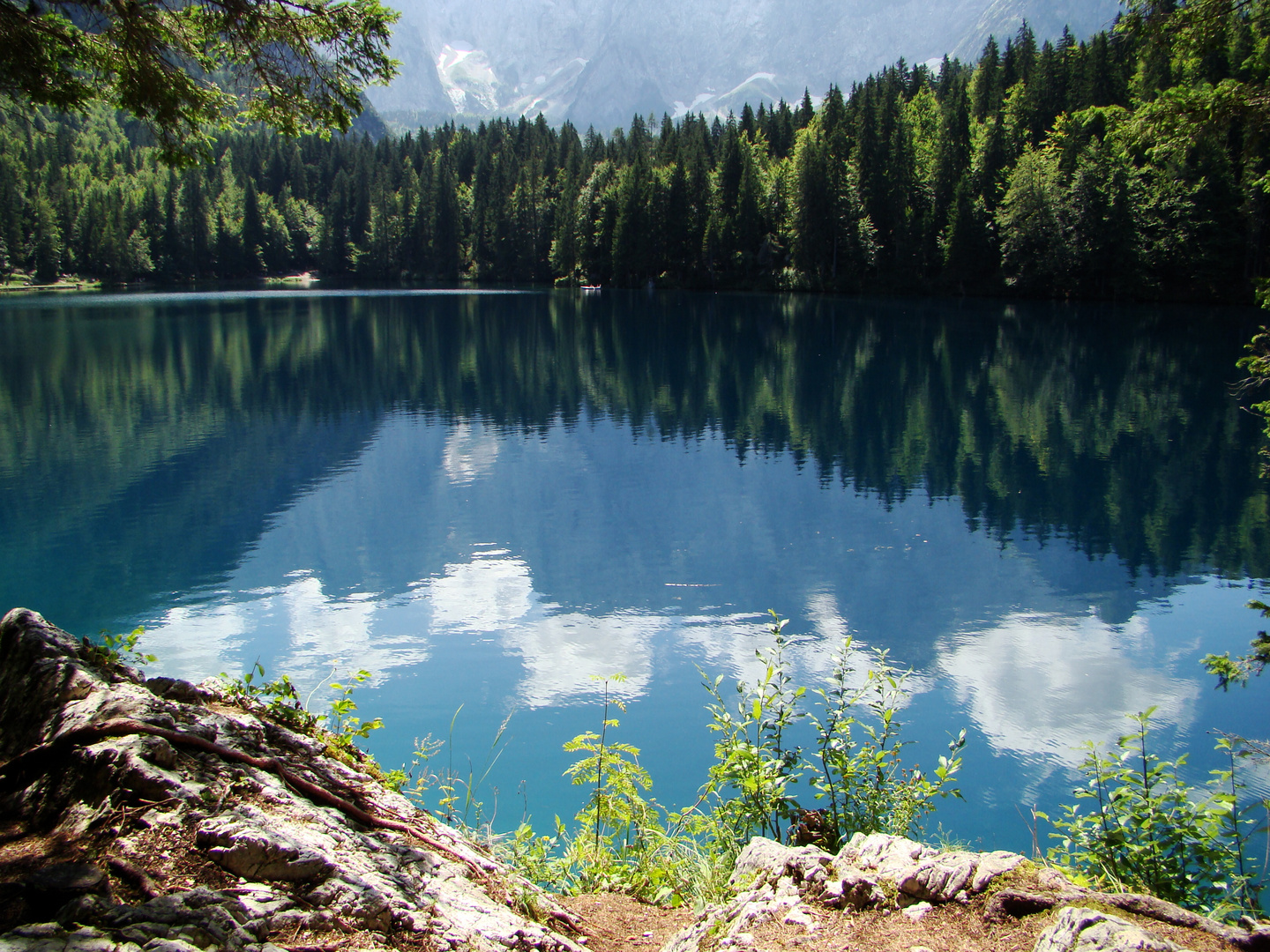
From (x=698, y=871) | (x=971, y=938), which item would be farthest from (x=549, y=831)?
(x=971, y=938)

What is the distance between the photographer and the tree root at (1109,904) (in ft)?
11.3

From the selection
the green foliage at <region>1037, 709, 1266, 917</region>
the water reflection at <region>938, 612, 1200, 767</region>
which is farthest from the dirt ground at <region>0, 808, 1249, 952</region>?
the water reflection at <region>938, 612, 1200, 767</region>

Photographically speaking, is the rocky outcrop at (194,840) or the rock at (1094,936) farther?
the rock at (1094,936)

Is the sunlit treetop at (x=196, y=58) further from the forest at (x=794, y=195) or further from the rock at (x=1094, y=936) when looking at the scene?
the rock at (x=1094, y=936)

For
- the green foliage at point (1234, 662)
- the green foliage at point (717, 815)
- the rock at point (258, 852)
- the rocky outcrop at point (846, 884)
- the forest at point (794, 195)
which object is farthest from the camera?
the forest at point (794, 195)

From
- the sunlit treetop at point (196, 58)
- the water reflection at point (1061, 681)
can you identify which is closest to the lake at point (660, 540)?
the water reflection at point (1061, 681)

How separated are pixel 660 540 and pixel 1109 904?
1236 cm

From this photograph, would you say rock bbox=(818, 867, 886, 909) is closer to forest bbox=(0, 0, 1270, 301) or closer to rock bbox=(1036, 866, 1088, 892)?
rock bbox=(1036, 866, 1088, 892)

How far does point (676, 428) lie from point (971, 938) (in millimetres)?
22876

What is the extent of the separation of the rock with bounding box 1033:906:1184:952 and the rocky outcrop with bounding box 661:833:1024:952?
21.4 inches

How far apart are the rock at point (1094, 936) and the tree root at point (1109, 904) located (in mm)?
229

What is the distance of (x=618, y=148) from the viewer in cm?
11900

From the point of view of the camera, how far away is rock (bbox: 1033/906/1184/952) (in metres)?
3.05

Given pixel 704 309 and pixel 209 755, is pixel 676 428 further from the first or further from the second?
pixel 704 309
